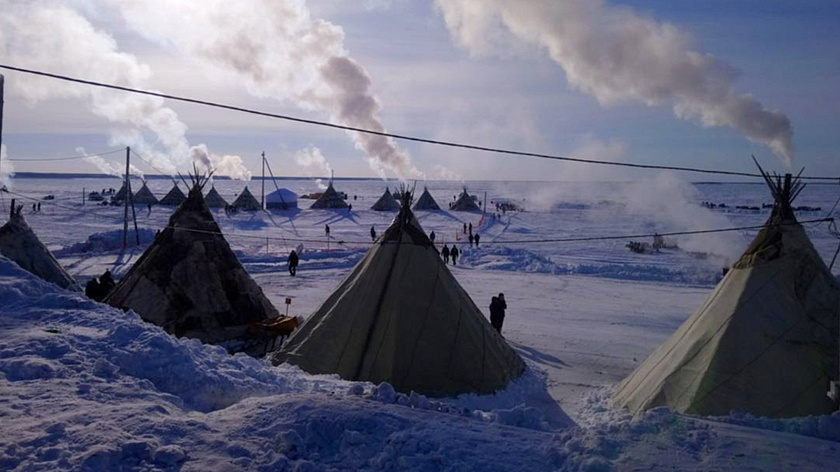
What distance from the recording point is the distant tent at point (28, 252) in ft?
47.2

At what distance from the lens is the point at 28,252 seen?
48.1 ft

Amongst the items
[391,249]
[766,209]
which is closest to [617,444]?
[391,249]

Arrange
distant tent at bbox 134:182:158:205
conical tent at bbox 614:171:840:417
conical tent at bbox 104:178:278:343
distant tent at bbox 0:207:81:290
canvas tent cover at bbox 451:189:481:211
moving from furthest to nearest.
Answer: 1. canvas tent cover at bbox 451:189:481:211
2. distant tent at bbox 134:182:158:205
3. distant tent at bbox 0:207:81:290
4. conical tent at bbox 104:178:278:343
5. conical tent at bbox 614:171:840:417

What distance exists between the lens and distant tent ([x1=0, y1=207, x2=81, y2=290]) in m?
14.4

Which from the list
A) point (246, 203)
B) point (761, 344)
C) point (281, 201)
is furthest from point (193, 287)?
point (281, 201)

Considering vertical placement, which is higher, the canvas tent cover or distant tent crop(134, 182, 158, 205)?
the canvas tent cover

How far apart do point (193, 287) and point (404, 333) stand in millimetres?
5672

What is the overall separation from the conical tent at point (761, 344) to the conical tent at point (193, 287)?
8145 millimetres

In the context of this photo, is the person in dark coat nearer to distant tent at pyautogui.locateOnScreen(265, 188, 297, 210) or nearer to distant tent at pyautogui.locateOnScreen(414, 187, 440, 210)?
distant tent at pyautogui.locateOnScreen(265, 188, 297, 210)

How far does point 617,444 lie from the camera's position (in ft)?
15.0

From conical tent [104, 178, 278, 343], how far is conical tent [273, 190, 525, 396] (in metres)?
3.52

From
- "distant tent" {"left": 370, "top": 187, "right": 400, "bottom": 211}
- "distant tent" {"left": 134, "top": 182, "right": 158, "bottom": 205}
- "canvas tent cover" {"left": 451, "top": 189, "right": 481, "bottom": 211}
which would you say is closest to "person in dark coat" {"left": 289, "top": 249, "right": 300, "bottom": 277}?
"distant tent" {"left": 370, "top": 187, "right": 400, "bottom": 211}

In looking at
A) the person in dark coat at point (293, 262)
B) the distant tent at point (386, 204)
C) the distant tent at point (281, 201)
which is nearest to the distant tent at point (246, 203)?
the distant tent at point (281, 201)

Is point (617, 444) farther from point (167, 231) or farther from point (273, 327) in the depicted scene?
point (167, 231)
